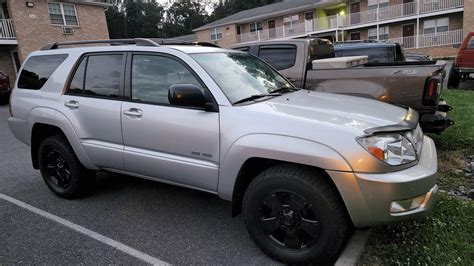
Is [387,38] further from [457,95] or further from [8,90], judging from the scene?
[8,90]

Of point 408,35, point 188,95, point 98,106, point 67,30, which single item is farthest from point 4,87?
point 408,35

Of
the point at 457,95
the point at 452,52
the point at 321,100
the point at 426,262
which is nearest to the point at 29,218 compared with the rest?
the point at 321,100

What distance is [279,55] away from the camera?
19.8ft

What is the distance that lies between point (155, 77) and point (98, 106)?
2.42ft

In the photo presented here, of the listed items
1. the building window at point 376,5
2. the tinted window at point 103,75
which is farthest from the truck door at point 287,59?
the building window at point 376,5

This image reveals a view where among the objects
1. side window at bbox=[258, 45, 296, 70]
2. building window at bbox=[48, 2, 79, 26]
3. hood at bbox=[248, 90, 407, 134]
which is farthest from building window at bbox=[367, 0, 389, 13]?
hood at bbox=[248, 90, 407, 134]

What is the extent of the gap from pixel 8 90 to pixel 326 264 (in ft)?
52.7

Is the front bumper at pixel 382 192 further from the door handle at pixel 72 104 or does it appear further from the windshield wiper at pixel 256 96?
the door handle at pixel 72 104

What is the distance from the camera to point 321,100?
3.27 meters

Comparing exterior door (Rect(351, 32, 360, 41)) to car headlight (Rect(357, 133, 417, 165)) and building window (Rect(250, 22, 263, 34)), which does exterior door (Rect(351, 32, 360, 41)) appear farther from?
car headlight (Rect(357, 133, 417, 165))

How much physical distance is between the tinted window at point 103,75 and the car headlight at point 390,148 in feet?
8.18

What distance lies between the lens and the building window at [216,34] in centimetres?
3831

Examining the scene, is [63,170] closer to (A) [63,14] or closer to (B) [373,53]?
(B) [373,53]

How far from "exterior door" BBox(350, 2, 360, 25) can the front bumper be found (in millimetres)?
28917
